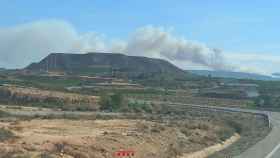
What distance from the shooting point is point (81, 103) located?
9194 cm

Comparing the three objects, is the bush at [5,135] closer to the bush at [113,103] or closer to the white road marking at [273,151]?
the white road marking at [273,151]

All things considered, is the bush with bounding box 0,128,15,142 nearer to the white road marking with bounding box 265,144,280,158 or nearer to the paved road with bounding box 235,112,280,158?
the paved road with bounding box 235,112,280,158

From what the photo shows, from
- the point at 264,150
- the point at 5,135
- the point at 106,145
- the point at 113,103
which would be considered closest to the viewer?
the point at 106,145

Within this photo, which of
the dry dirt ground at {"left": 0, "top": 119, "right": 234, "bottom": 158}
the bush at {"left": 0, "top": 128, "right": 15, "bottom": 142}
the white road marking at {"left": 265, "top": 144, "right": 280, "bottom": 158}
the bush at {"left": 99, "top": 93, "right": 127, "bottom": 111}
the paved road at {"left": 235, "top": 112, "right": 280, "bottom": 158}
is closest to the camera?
the dry dirt ground at {"left": 0, "top": 119, "right": 234, "bottom": 158}

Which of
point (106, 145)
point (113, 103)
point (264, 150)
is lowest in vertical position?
point (113, 103)

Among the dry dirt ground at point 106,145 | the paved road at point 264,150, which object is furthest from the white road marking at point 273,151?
the dry dirt ground at point 106,145

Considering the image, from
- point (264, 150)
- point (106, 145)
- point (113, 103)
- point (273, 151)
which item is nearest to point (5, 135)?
point (106, 145)

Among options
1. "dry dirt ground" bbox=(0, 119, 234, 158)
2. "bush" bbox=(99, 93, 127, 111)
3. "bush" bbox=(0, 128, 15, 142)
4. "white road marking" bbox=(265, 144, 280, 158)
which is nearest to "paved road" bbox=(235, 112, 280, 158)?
"white road marking" bbox=(265, 144, 280, 158)

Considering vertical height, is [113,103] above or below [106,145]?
below

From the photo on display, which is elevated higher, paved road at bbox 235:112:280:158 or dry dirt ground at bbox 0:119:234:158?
dry dirt ground at bbox 0:119:234:158

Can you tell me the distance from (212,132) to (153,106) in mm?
47271

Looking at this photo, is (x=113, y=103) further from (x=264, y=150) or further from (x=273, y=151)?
(x=273, y=151)

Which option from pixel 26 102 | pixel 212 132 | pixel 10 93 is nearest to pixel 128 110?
pixel 26 102

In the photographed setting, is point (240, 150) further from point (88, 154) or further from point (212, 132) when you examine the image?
point (88, 154)
